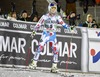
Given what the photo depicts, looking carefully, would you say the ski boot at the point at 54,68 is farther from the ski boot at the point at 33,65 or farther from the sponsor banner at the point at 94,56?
the sponsor banner at the point at 94,56

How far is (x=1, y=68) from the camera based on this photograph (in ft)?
38.3

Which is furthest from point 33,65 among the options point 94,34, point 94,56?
point 94,34

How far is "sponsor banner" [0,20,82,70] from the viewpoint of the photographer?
12070 mm

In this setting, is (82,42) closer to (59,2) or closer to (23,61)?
(23,61)

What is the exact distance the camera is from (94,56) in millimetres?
13102

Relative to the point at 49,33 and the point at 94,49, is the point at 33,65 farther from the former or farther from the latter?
the point at 94,49

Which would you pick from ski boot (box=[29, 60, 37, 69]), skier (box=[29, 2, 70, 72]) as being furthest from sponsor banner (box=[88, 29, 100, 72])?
ski boot (box=[29, 60, 37, 69])

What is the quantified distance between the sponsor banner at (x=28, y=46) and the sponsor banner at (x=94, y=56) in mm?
340

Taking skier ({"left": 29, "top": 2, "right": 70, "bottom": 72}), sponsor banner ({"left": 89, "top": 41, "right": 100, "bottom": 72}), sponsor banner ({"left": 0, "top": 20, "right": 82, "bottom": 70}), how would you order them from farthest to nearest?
1. sponsor banner ({"left": 89, "top": 41, "right": 100, "bottom": 72})
2. sponsor banner ({"left": 0, "top": 20, "right": 82, "bottom": 70})
3. skier ({"left": 29, "top": 2, "right": 70, "bottom": 72})

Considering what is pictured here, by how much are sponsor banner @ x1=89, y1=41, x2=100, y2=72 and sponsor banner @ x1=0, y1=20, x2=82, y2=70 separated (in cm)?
34

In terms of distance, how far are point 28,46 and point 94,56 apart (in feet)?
6.93

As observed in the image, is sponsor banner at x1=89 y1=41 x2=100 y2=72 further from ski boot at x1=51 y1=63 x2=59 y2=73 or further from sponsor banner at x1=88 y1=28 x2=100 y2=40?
ski boot at x1=51 y1=63 x2=59 y2=73

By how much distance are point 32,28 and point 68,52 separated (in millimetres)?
1342

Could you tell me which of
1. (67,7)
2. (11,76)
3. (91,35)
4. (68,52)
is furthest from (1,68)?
(67,7)
